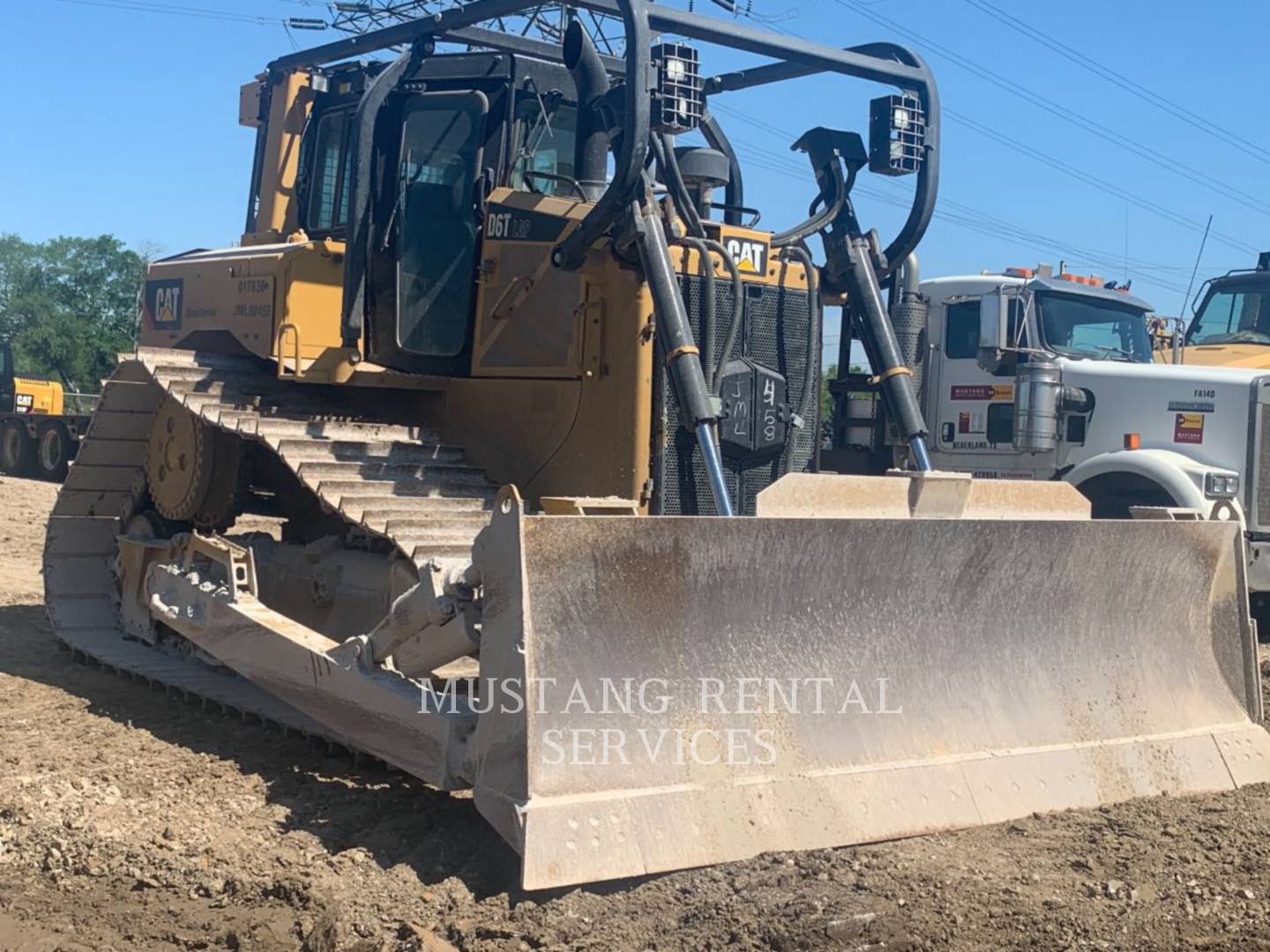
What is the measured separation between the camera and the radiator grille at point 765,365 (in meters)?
5.84

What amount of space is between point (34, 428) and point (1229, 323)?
780 inches

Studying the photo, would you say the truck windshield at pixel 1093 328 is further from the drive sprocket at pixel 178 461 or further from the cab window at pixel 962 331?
the drive sprocket at pixel 178 461

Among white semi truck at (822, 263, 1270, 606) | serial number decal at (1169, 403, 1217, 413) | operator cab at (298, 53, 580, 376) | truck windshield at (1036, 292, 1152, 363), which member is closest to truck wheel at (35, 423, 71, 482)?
white semi truck at (822, 263, 1270, 606)

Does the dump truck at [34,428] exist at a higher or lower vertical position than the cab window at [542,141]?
lower

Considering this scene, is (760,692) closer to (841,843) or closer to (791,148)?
(841,843)

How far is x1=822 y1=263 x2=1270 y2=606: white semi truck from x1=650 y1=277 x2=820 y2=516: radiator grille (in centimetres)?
284

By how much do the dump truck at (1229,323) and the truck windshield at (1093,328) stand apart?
852mm

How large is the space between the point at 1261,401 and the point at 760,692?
22.2 feet

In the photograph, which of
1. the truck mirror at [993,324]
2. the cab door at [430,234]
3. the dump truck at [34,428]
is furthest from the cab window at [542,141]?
the dump truck at [34,428]

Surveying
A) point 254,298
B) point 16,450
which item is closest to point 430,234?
point 254,298

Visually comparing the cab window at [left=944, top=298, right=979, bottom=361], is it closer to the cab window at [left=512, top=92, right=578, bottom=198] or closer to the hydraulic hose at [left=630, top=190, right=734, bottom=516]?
the cab window at [left=512, top=92, right=578, bottom=198]

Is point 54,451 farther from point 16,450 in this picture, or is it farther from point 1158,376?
point 1158,376

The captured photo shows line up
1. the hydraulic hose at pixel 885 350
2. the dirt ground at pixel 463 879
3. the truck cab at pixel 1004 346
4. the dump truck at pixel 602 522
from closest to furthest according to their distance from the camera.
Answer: the dirt ground at pixel 463 879 < the dump truck at pixel 602 522 < the hydraulic hose at pixel 885 350 < the truck cab at pixel 1004 346

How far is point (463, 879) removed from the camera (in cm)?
429
